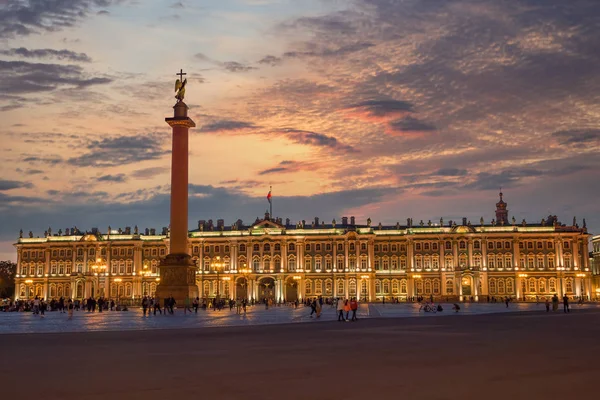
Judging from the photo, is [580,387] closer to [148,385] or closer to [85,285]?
[148,385]

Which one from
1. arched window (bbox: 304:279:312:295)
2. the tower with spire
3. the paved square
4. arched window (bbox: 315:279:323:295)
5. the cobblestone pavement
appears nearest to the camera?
the paved square

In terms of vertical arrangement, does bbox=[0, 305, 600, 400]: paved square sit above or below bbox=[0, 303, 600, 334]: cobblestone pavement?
below

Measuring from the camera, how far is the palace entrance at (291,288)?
121 m

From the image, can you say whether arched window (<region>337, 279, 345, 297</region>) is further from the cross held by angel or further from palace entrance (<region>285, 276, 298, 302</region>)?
the cross held by angel

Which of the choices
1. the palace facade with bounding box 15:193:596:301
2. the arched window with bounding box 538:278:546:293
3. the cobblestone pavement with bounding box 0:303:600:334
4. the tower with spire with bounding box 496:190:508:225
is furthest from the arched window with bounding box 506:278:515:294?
the cobblestone pavement with bounding box 0:303:600:334

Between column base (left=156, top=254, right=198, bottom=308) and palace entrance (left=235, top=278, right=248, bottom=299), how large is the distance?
219ft

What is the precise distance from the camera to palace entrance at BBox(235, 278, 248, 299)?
12100 cm

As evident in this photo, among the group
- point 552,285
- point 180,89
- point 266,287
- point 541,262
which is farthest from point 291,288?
point 180,89

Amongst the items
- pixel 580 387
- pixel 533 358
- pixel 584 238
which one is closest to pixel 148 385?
pixel 580 387

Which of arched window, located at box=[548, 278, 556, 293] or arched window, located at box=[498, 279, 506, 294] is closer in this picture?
arched window, located at box=[548, 278, 556, 293]

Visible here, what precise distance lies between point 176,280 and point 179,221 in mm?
4332

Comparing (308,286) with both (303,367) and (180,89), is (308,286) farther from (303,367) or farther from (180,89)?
(303,367)

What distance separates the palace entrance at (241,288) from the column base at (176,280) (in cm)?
6686

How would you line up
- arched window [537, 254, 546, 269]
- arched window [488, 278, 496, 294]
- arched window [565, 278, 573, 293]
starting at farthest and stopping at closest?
arched window [537, 254, 546, 269], arched window [488, 278, 496, 294], arched window [565, 278, 573, 293]
